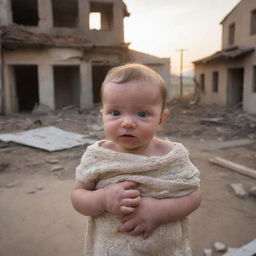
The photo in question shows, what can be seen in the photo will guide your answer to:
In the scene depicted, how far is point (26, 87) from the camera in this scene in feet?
60.6

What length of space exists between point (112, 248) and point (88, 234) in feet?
0.61

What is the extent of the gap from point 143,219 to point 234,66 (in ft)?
56.6

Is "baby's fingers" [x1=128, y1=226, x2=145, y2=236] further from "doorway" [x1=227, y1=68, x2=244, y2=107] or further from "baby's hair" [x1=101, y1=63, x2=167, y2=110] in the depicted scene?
"doorway" [x1=227, y1=68, x2=244, y2=107]

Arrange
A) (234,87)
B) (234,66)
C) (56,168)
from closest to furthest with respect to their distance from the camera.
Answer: (56,168), (234,66), (234,87)

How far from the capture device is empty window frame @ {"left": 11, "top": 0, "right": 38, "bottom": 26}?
16281mm

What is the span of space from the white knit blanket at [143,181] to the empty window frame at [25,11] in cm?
1725

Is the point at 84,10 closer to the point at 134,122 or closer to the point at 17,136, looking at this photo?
the point at 17,136

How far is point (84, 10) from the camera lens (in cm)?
1597

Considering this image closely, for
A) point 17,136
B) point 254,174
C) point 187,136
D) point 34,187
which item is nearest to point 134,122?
point 34,187

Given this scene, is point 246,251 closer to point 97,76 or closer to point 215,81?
point 97,76

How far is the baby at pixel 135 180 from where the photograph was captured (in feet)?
3.92

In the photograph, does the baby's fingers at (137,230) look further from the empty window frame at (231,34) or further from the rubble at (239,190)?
the empty window frame at (231,34)

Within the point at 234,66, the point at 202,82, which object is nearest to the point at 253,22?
the point at 234,66

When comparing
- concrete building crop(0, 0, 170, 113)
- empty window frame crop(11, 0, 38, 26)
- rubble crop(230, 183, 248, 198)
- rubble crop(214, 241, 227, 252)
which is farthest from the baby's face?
empty window frame crop(11, 0, 38, 26)
